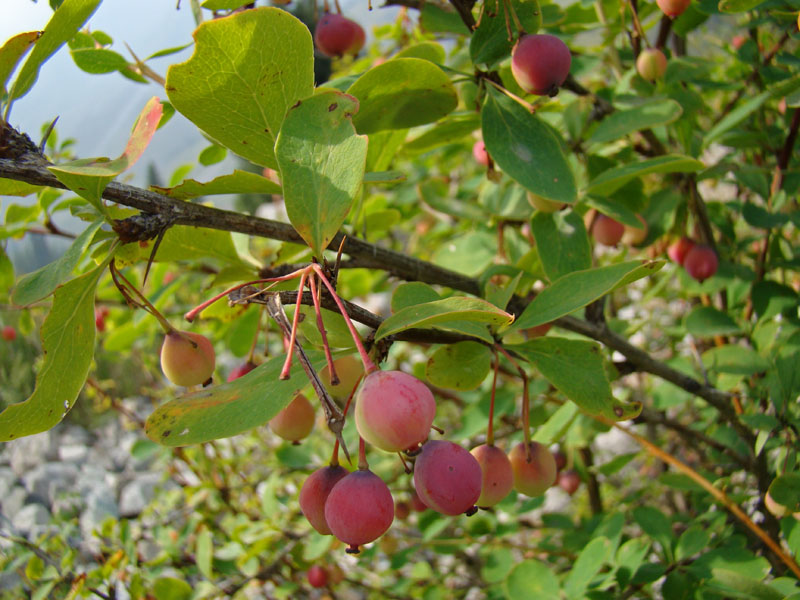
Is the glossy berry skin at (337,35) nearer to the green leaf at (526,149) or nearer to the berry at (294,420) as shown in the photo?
the green leaf at (526,149)

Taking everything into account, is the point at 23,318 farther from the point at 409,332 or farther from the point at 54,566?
the point at 409,332

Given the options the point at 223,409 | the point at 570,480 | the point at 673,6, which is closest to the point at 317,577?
the point at 570,480

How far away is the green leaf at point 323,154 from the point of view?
21.0 inches

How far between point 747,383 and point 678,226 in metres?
0.38

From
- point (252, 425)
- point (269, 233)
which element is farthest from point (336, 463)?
point (269, 233)

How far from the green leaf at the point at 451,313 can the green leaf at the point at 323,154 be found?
A: 0.37 feet

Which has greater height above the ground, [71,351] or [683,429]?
[71,351]

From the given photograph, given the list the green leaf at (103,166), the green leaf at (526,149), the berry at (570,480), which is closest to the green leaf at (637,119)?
the green leaf at (526,149)

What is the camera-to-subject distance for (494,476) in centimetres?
64

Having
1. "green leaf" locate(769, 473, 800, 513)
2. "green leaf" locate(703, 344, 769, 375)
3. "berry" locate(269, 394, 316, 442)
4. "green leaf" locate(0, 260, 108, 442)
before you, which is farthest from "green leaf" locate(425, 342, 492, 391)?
"green leaf" locate(703, 344, 769, 375)

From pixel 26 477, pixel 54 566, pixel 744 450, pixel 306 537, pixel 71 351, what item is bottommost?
pixel 26 477

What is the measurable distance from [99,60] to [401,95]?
1.66 feet

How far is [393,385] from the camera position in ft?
1.56

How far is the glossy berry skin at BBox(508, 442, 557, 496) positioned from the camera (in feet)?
2.35
